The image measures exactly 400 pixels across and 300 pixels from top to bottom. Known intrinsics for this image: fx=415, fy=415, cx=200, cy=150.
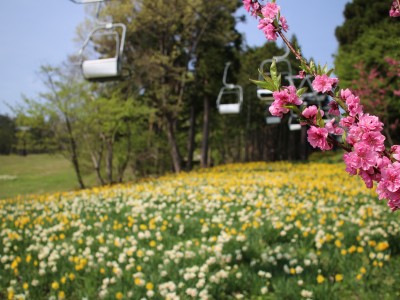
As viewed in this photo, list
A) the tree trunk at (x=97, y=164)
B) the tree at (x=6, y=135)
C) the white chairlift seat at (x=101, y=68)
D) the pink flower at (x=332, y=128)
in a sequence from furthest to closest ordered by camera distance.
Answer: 1. the tree at (x=6, y=135)
2. the tree trunk at (x=97, y=164)
3. the white chairlift seat at (x=101, y=68)
4. the pink flower at (x=332, y=128)

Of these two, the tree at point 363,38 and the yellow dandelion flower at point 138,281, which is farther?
the tree at point 363,38

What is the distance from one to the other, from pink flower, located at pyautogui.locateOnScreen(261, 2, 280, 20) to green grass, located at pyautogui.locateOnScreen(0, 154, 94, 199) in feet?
65.8

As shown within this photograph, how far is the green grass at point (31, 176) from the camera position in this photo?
21031 millimetres

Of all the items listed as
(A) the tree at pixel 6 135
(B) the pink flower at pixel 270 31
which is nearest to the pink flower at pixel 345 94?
(B) the pink flower at pixel 270 31

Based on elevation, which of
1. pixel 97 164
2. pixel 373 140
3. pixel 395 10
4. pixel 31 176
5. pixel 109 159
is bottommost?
pixel 31 176

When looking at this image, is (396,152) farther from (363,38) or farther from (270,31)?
(363,38)

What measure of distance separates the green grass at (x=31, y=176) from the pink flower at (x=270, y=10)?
65.8 feet

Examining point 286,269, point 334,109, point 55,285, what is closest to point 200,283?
point 286,269

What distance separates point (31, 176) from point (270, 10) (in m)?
25.3

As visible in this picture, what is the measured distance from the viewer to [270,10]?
5.27 feet

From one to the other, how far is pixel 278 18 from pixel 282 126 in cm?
3070

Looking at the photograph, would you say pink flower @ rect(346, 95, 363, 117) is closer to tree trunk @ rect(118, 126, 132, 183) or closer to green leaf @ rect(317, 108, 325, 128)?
green leaf @ rect(317, 108, 325, 128)

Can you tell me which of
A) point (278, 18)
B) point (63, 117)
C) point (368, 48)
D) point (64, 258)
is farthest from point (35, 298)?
point (368, 48)

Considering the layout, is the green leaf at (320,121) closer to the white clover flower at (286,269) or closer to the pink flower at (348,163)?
the pink flower at (348,163)
